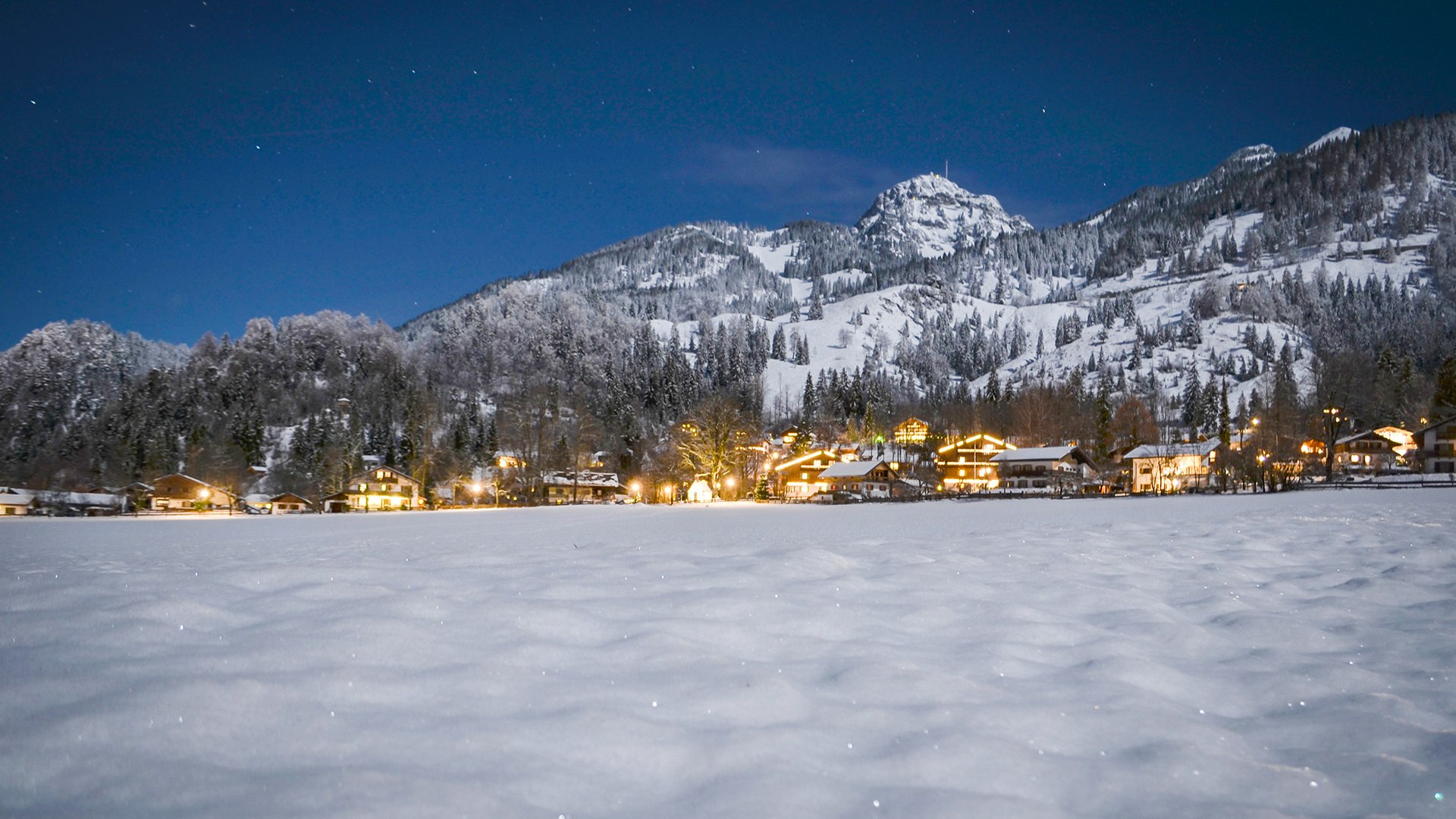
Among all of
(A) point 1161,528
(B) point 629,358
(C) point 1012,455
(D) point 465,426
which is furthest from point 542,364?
(A) point 1161,528

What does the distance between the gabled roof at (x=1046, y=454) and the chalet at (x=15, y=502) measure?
90.2 m

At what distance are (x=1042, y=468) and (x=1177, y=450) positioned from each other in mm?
16707

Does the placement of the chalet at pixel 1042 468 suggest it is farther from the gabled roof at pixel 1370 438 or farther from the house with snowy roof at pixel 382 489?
the house with snowy roof at pixel 382 489

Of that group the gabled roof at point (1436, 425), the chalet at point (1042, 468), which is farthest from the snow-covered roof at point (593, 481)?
the gabled roof at point (1436, 425)

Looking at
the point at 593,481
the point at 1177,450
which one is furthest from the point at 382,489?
the point at 1177,450

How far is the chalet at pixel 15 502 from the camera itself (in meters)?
57.2

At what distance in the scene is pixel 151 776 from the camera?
2498 mm

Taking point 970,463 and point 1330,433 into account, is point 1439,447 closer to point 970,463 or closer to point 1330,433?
point 1330,433

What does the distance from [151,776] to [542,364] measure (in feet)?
603

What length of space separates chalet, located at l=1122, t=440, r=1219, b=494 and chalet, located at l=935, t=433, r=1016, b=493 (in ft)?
48.0

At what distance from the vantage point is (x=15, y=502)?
59.3 metres

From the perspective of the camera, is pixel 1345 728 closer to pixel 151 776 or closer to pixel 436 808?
pixel 436 808

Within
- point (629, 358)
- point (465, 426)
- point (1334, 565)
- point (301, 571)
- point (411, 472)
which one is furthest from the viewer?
point (629, 358)

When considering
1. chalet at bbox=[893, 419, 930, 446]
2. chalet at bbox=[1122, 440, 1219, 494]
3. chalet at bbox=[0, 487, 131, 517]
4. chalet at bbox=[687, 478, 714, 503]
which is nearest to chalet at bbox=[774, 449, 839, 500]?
chalet at bbox=[687, 478, 714, 503]
